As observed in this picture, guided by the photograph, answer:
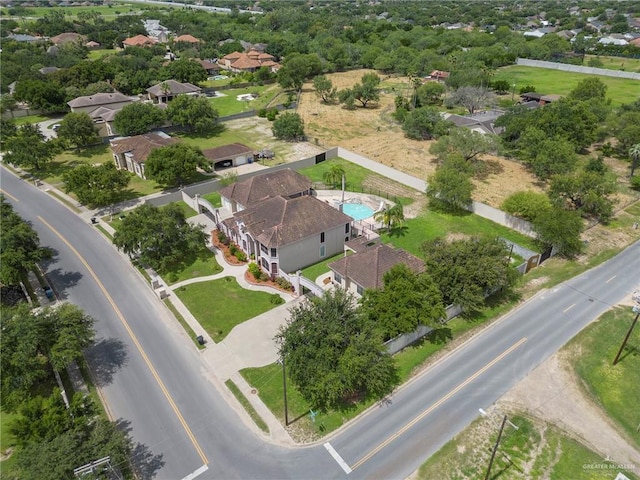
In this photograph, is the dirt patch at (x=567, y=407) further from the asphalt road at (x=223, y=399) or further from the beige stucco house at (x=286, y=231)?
the beige stucco house at (x=286, y=231)

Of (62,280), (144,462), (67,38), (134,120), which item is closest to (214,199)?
(62,280)

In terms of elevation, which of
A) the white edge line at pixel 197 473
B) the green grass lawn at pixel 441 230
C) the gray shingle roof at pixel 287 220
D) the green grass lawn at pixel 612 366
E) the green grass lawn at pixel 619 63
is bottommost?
the green grass lawn at pixel 441 230

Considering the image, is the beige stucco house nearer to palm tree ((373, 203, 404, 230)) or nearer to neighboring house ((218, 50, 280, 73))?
palm tree ((373, 203, 404, 230))

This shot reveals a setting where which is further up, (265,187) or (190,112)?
(190,112)

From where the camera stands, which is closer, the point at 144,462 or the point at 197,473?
the point at 197,473

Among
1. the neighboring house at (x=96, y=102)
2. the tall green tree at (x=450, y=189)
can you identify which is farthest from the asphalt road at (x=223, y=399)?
the neighboring house at (x=96, y=102)

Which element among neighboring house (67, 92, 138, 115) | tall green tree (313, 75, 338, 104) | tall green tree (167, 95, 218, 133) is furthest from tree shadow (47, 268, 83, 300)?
tall green tree (313, 75, 338, 104)

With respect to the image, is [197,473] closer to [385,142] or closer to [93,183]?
[93,183]
